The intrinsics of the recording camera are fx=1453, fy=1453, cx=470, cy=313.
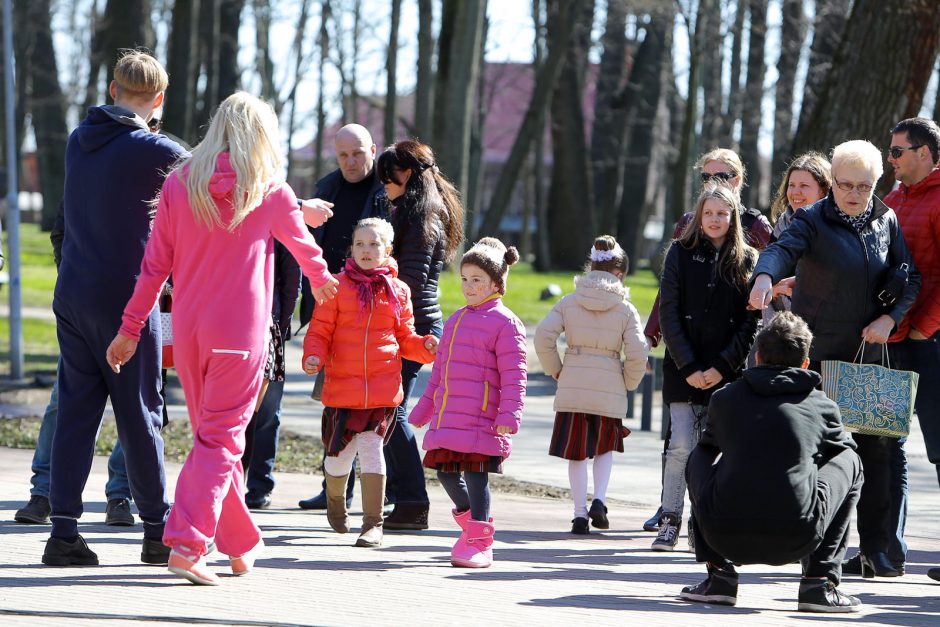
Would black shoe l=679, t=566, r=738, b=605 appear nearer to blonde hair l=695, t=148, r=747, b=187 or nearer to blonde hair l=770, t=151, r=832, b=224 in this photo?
blonde hair l=770, t=151, r=832, b=224

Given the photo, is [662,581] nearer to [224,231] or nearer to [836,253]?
[836,253]

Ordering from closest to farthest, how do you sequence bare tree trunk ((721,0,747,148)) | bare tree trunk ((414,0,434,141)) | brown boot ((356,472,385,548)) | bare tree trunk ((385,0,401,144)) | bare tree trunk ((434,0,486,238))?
brown boot ((356,472,385,548))
bare tree trunk ((434,0,486,238))
bare tree trunk ((414,0,434,141))
bare tree trunk ((721,0,747,148))
bare tree trunk ((385,0,401,144))

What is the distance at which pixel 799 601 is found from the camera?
19.3 ft

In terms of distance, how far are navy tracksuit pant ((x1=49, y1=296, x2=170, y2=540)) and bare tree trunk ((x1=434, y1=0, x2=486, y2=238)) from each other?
15890mm

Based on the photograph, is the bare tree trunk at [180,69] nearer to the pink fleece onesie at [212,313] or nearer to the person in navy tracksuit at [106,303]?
the person in navy tracksuit at [106,303]

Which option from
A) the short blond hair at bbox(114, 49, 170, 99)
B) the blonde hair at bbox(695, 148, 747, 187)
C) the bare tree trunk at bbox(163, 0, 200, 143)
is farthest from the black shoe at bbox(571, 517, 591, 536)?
the bare tree trunk at bbox(163, 0, 200, 143)

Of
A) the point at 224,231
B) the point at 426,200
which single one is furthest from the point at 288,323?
the point at 224,231

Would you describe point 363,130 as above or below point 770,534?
above

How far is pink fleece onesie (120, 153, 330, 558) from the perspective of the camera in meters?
5.79

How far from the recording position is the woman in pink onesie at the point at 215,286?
578cm

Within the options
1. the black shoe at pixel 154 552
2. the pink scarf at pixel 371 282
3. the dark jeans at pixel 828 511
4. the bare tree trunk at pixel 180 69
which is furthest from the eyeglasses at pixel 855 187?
the bare tree trunk at pixel 180 69

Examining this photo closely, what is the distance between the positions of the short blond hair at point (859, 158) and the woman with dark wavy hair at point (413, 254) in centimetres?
222

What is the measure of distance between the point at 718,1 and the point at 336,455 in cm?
2683

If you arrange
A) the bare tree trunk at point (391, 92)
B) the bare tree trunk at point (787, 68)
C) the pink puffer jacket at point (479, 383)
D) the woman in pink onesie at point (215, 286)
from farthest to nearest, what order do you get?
the bare tree trunk at point (391, 92) → the bare tree trunk at point (787, 68) → the pink puffer jacket at point (479, 383) → the woman in pink onesie at point (215, 286)
